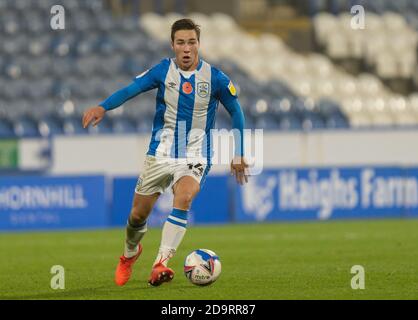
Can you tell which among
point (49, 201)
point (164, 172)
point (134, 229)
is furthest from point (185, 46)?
point (49, 201)

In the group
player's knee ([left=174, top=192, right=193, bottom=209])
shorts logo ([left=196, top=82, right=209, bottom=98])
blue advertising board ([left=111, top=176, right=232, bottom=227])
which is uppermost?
shorts logo ([left=196, top=82, right=209, bottom=98])

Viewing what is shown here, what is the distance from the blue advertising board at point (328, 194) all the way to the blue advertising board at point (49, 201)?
2.79 m

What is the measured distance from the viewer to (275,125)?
80.0 feet

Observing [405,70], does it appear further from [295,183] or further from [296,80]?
[295,183]

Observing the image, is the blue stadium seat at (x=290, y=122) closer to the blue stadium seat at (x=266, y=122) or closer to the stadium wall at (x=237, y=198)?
the blue stadium seat at (x=266, y=122)

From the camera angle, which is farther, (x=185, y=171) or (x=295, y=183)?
(x=295, y=183)

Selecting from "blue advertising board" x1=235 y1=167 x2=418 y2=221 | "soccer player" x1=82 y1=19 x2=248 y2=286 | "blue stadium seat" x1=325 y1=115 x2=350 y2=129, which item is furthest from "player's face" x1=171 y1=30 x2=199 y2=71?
"blue stadium seat" x1=325 y1=115 x2=350 y2=129

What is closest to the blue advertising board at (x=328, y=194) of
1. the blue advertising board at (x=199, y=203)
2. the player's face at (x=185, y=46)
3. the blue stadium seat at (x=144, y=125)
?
the blue advertising board at (x=199, y=203)

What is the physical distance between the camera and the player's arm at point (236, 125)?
9.95m

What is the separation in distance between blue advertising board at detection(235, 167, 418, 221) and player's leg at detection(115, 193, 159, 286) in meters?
10.9

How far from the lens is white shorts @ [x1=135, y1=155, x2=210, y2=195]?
10.1 metres

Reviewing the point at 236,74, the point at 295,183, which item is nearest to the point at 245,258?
the point at 295,183

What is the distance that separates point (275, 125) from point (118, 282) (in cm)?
1425

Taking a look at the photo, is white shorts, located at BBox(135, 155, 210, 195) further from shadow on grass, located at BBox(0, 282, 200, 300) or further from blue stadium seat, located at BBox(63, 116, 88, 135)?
blue stadium seat, located at BBox(63, 116, 88, 135)
